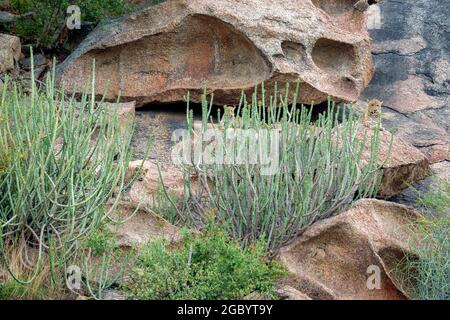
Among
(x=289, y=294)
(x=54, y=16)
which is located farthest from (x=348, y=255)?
(x=54, y=16)

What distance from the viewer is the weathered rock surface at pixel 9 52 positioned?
27.9 ft

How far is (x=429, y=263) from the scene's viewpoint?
6262mm

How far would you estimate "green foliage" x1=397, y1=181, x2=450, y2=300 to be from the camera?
6215mm

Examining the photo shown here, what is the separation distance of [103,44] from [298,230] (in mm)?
2712

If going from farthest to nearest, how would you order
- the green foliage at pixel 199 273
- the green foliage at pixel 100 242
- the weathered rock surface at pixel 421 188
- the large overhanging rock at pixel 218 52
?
the large overhanging rock at pixel 218 52, the weathered rock surface at pixel 421 188, the green foliage at pixel 100 242, the green foliage at pixel 199 273

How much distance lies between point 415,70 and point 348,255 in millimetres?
3472

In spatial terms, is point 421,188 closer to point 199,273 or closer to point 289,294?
point 289,294

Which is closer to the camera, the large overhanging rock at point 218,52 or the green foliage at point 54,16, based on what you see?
the large overhanging rock at point 218,52

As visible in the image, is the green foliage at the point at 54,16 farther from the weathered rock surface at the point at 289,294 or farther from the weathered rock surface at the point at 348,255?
the weathered rock surface at the point at 289,294

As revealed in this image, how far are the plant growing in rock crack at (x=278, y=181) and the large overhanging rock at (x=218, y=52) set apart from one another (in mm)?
1466

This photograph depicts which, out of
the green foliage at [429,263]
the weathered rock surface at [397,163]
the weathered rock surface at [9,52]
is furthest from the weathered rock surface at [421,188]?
the weathered rock surface at [9,52]

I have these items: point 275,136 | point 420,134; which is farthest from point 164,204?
point 420,134

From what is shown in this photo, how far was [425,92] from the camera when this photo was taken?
30.8 ft

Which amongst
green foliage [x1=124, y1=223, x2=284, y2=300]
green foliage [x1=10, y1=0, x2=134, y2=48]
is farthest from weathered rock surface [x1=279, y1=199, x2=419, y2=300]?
green foliage [x1=10, y1=0, x2=134, y2=48]
